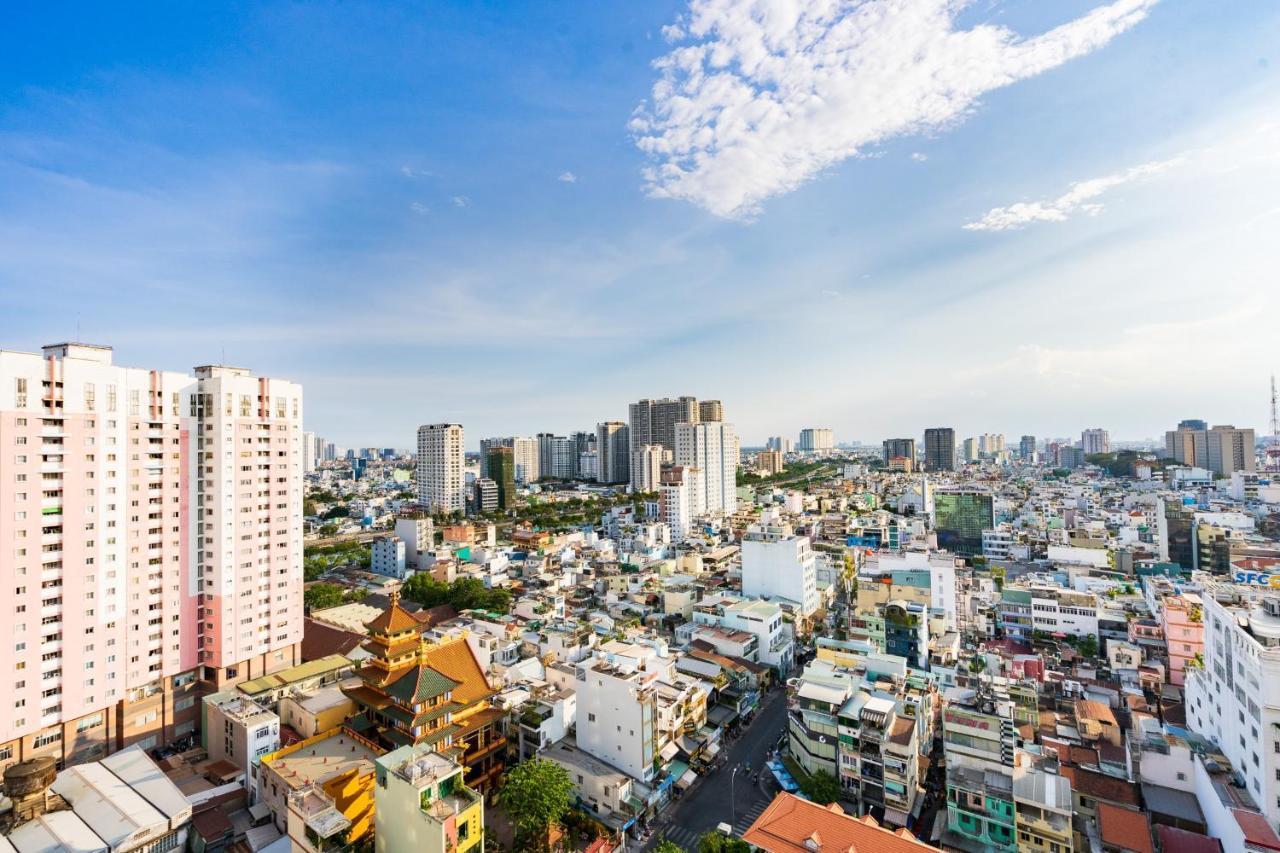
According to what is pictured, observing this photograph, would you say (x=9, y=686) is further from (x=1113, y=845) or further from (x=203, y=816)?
(x=1113, y=845)

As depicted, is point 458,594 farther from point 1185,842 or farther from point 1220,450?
point 1220,450

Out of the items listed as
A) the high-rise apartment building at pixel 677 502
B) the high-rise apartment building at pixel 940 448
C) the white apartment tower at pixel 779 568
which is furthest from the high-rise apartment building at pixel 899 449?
the white apartment tower at pixel 779 568

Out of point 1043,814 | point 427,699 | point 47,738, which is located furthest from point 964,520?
point 47,738

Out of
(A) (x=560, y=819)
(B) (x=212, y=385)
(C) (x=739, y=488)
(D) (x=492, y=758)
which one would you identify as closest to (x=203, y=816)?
(D) (x=492, y=758)

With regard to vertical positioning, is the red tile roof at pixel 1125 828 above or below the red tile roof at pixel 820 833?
below

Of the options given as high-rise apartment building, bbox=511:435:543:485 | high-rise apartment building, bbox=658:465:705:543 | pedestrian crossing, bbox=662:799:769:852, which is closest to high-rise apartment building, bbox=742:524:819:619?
pedestrian crossing, bbox=662:799:769:852

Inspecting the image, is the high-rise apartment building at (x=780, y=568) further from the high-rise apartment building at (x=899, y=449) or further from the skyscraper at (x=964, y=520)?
the high-rise apartment building at (x=899, y=449)
